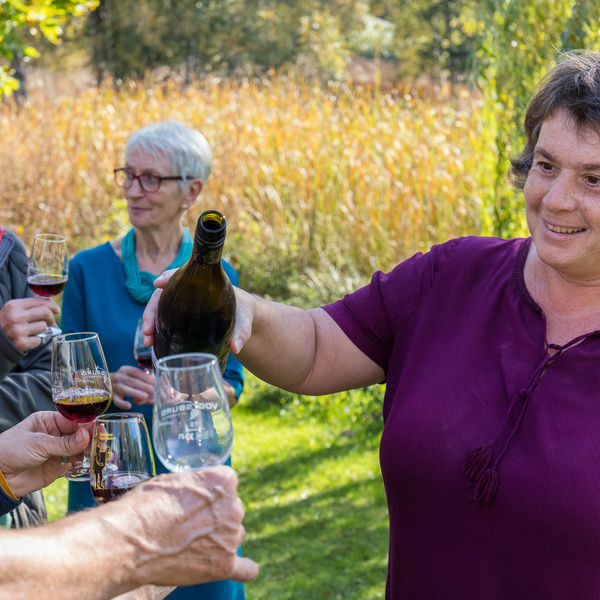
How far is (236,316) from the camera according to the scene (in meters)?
2.14

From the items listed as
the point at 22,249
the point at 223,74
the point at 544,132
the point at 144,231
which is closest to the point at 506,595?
the point at 544,132

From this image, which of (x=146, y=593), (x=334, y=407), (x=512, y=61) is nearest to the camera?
(x=146, y=593)

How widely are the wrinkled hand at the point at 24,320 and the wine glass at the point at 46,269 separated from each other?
0.21 m

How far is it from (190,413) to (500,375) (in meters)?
0.95

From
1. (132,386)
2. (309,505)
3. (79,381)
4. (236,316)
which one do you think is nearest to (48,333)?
(132,386)

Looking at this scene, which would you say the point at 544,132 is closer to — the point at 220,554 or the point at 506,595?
the point at 506,595

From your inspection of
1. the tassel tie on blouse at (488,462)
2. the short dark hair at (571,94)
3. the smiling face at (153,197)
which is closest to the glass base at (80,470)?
the tassel tie on blouse at (488,462)

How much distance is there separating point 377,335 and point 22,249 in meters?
1.46

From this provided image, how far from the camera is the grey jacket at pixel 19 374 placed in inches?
104

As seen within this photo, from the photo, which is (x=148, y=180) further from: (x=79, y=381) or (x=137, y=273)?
(x=79, y=381)

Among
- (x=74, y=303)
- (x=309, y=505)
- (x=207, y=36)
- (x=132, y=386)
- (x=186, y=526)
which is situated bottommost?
(x=309, y=505)

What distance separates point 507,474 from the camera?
187cm

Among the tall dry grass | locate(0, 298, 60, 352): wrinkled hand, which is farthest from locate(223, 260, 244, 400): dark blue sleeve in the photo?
the tall dry grass

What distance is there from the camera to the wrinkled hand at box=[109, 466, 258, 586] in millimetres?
1352
